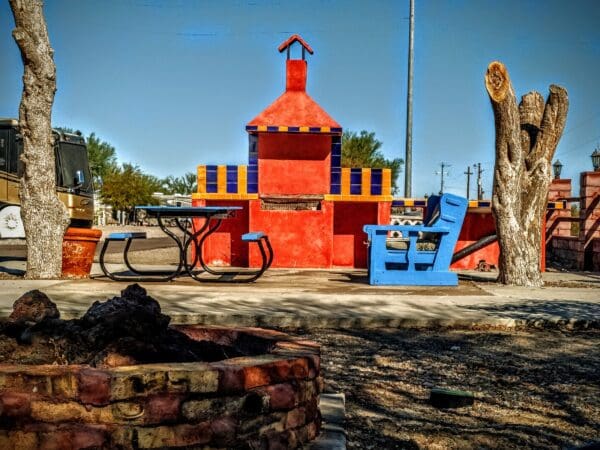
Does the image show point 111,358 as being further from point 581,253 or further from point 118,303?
point 581,253

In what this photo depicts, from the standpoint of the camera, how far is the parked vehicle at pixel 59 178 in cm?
1867

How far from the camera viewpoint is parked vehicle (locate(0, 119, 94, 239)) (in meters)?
18.7

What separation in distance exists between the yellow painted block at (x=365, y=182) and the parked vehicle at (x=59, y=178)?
883cm

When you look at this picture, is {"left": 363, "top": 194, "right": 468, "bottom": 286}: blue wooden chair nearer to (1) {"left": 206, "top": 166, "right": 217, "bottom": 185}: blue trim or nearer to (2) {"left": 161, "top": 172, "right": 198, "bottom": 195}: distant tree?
(1) {"left": 206, "top": 166, "right": 217, "bottom": 185}: blue trim

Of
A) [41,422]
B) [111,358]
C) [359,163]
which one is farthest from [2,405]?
[359,163]

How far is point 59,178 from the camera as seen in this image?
68.9 ft

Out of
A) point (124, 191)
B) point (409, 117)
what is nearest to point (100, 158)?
point (124, 191)

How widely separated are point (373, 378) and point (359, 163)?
51.1m

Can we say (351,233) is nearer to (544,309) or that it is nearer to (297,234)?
(297,234)

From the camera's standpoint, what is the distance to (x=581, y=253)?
628 inches

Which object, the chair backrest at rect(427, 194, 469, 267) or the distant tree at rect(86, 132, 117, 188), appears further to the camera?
the distant tree at rect(86, 132, 117, 188)

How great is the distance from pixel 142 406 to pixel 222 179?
12567 millimetres

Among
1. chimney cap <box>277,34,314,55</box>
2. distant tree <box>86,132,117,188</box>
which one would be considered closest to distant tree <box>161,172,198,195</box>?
distant tree <box>86,132,117,188</box>

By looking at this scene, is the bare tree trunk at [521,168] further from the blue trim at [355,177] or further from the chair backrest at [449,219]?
the blue trim at [355,177]
